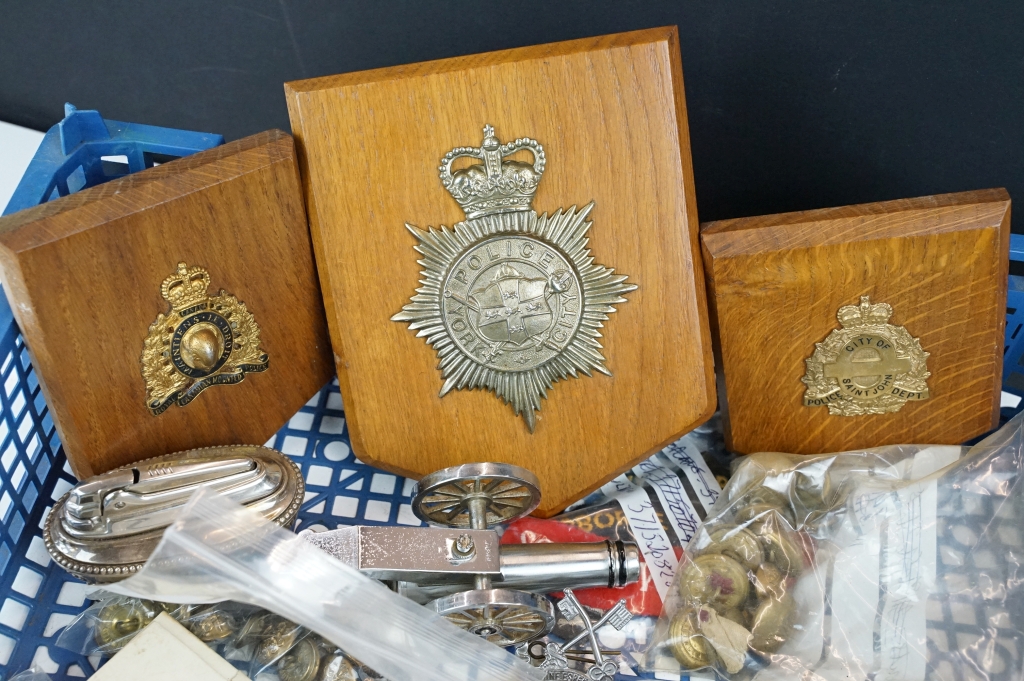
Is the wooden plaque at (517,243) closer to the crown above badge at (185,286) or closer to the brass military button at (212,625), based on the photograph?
the crown above badge at (185,286)

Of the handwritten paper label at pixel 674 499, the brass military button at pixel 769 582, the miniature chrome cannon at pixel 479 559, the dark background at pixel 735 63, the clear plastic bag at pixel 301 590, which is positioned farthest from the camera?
the dark background at pixel 735 63

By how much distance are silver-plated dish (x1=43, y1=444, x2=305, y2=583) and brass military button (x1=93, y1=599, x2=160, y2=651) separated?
0.05 metres

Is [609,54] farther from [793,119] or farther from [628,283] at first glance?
[793,119]

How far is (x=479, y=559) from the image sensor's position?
0.94m

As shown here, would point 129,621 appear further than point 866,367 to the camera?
No

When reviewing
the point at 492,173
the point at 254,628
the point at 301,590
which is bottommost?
the point at 254,628

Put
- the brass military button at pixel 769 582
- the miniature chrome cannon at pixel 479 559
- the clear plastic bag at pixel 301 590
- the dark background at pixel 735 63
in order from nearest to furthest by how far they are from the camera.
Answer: the clear plastic bag at pixel 301 590 < the miniature chrome cannon at pixel 479 559 < the brass military button at pixel 769 582 < the dark background at pixel 735 63

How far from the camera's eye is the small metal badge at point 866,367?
1.11m

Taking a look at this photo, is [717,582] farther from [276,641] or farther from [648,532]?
[276,641]

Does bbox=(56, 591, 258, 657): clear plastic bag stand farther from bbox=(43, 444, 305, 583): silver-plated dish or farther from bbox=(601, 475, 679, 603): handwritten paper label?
bbox=(601, 475, 679, 603): handwritten paper label

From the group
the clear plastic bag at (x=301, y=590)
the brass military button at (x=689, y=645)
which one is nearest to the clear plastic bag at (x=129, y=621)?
the clear plastic bag at (x=301, y=590)

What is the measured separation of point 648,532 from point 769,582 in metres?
Result: 0.17

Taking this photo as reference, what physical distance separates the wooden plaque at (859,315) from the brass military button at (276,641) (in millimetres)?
558

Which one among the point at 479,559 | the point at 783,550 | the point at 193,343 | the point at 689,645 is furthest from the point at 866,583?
the point at 193,343
